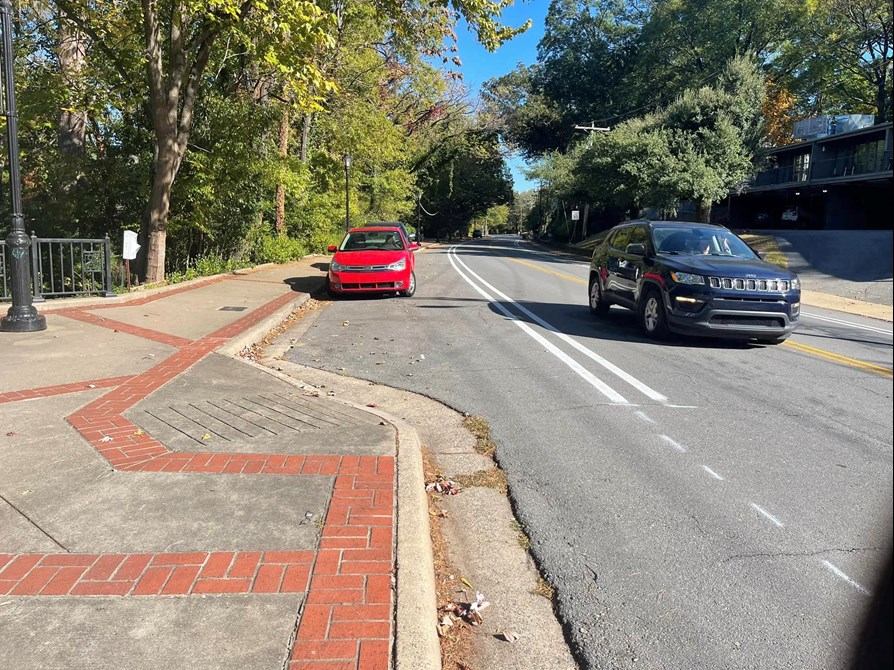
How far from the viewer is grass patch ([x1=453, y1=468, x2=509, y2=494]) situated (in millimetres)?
4449

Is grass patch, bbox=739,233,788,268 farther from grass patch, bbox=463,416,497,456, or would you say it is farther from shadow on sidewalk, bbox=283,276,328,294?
grass patch, bbox=463,416,497,456

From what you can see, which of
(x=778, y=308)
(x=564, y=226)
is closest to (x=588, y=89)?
(x=564, y=226)

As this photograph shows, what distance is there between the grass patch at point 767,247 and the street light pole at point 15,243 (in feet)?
85.0

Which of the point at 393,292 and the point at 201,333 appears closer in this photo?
the point at 201,333

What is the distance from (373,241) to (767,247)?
22130mm

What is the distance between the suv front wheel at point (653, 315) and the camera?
917 cm

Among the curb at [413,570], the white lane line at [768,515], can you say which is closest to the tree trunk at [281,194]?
the curb at [413,570]

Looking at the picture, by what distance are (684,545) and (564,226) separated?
2673 inches

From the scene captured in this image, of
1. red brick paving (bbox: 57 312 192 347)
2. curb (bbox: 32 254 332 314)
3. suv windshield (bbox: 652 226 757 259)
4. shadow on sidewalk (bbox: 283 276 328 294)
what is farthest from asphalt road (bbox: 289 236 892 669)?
shadow on sidewalk (bbox: 283 276 328 294)

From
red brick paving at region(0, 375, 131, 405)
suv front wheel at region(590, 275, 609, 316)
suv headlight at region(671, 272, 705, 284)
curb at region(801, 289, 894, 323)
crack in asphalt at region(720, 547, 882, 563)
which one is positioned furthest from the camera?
curb at region(801, 289, 894, 323)

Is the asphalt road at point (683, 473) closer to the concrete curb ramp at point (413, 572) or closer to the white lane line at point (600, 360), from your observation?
the white lane line at point (600, 360)

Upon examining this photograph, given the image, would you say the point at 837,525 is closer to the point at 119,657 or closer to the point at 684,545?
the point at 684,545

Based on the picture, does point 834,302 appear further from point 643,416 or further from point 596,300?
point 643,416

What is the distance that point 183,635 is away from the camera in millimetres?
2613
